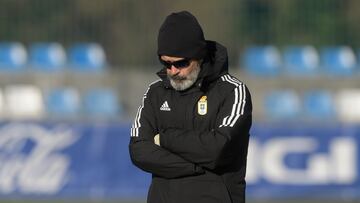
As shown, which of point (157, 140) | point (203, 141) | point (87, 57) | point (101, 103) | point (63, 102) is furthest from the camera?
point (87, 57)

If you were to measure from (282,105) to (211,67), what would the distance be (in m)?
13.1

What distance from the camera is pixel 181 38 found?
15.6 feet

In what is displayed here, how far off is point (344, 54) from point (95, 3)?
4.63 m

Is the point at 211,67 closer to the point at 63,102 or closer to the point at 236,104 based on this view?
the point at 236,104

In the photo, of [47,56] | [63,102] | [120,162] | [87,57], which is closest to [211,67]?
[120,162]

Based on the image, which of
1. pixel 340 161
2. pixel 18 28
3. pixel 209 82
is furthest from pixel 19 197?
pixel 209 82

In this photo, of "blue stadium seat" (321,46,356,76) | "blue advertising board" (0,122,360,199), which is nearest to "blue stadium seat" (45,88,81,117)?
"blue advertising board" (0,122,360,199)

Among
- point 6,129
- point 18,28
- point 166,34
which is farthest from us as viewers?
point 18,28

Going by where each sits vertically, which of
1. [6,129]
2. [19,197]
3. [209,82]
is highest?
[209,82]

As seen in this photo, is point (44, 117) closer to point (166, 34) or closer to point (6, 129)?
point (6, 129)

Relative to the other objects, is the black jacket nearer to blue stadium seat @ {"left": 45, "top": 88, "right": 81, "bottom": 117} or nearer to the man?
the man

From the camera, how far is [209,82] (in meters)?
4.88

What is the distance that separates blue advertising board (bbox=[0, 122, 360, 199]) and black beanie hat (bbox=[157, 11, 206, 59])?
39.1 feet

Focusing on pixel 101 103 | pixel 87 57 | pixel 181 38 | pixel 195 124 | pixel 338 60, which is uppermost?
pixel 181 38
